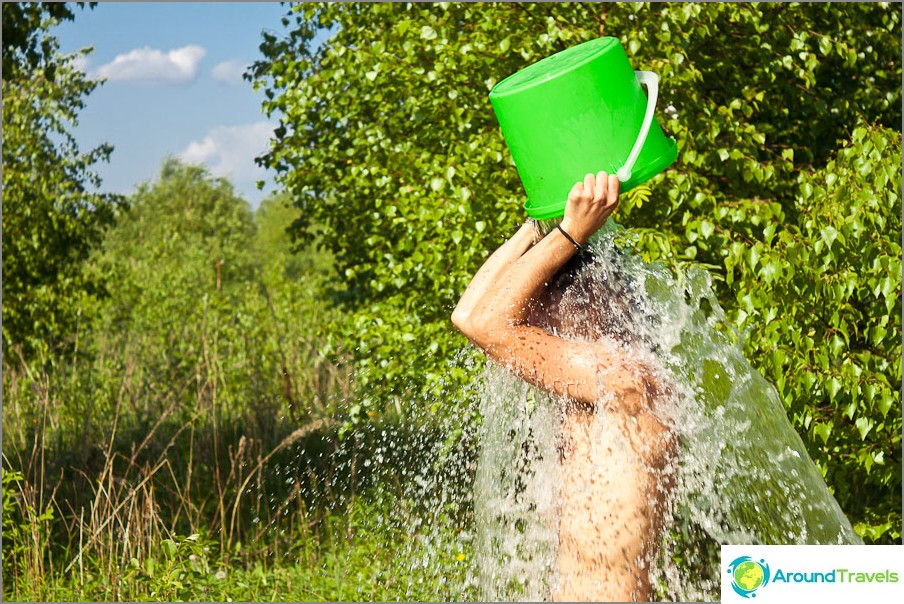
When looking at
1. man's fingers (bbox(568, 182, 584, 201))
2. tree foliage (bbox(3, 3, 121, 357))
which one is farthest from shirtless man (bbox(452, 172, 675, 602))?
tree foliage (bbox(3, 3, 121, 357))

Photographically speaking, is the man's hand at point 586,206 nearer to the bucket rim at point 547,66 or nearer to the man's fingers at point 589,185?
the man's fingers at point 589,185

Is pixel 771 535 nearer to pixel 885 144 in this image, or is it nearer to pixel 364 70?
pixel 885 144

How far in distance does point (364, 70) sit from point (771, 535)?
2.64 meters

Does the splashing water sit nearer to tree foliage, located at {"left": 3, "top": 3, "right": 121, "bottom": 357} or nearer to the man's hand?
the man's hand

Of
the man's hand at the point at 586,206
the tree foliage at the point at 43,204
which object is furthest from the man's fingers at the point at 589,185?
the tree foliage at the point at 43,204

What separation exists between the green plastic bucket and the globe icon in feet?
3.71

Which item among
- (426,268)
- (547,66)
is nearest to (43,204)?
(426,268)

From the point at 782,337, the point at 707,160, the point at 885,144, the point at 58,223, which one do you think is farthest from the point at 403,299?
the point at 58,223

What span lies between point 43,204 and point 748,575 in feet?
17.0

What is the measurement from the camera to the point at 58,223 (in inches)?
241

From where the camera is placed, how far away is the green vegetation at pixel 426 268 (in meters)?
3.31

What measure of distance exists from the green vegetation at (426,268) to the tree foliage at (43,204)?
2 centimetres

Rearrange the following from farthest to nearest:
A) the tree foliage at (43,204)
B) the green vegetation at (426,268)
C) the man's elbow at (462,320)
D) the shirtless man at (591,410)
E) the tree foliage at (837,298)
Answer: the tree foliage at (43,204) → the green vegetation at (426,268) → the tree foliage at (837,298) → the man's elbow at (462,320) → the shirtless man at (591,410)

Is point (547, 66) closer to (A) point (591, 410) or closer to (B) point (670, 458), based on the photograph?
(A) point (591, 410)
